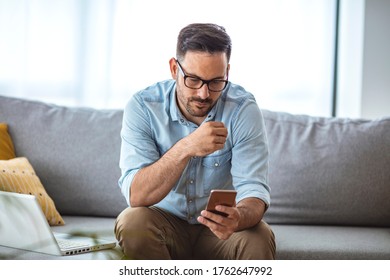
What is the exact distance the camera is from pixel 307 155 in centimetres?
208

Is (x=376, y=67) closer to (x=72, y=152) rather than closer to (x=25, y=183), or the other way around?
(x=72, y=152)

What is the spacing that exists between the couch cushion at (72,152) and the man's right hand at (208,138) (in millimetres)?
601

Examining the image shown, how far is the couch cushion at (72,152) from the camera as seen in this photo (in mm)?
2051

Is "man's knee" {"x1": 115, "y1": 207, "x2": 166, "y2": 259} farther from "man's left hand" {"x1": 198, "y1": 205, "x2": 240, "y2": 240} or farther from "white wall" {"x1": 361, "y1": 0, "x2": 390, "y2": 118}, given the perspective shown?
"white wall" {"x1": 361, "y1": 0, "x2": 390, "y2": 118}

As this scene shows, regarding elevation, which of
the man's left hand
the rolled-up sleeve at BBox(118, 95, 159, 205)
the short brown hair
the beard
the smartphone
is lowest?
the man's left hand

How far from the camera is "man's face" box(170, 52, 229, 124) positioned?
1613 mm

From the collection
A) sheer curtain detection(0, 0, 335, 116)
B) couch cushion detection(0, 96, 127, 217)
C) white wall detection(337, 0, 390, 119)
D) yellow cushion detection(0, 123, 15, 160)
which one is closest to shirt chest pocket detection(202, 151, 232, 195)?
couch cushion detection(0, 96, 127, 217)

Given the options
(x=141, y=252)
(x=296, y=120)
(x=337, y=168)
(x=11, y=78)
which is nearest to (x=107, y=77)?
(x=11, y=78)

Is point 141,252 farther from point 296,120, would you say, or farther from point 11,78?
point 11,78

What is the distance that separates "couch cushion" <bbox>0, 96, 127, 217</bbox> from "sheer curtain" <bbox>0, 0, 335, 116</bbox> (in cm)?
36

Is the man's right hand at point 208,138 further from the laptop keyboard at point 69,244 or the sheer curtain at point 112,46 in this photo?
the sheer curtain at point 112,46

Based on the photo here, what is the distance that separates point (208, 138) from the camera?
1493 mm
